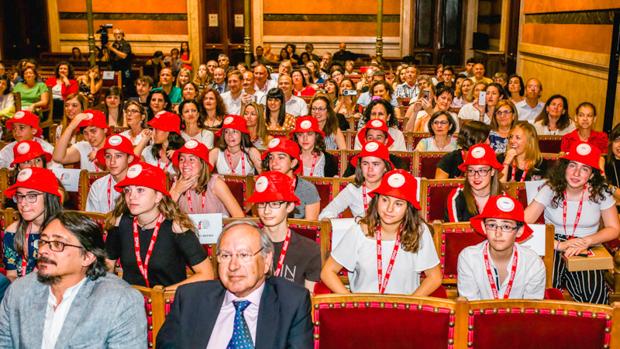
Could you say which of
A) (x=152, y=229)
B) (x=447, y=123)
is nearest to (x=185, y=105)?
(x=447, y=123)

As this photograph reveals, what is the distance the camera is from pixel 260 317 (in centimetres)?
262

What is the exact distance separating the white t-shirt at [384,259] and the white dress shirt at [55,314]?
4.60 feet

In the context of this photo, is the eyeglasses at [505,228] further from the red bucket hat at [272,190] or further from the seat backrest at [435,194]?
the seat backrest at [435,194]

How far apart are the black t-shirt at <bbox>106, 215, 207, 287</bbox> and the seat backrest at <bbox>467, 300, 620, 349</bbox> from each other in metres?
1.52

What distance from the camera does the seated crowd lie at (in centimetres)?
265

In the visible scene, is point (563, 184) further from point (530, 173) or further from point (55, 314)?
point (55, 314)

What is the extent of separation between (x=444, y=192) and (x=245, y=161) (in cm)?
180

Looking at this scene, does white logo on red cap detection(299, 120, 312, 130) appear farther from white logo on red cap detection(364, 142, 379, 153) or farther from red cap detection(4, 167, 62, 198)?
red cap detection(4, 167, 62, 198)

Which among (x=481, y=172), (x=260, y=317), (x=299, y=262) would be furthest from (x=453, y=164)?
(x=260, y=317)

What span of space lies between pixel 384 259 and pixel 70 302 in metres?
1.65

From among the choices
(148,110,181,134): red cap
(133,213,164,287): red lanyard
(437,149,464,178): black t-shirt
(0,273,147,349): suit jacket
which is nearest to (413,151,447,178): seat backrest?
(437,149,464,178): black t-shirt

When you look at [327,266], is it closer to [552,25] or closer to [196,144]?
[196,144]

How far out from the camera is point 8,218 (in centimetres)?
404

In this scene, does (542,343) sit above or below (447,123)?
below
